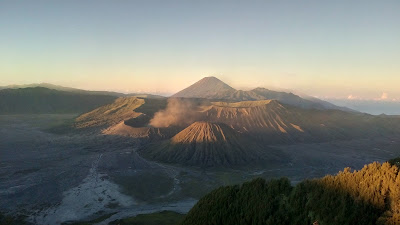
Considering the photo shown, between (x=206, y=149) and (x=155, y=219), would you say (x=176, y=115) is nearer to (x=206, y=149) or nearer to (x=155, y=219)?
(x=206, y=149)

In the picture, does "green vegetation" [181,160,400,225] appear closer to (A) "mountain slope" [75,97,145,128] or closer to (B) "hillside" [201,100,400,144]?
(B) "hillside" [201,100,400,144]

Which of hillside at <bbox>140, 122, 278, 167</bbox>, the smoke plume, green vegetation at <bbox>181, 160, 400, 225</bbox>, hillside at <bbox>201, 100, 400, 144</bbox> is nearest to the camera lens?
green vegetation at <bbox>181, 160, 400, 225</bbox>

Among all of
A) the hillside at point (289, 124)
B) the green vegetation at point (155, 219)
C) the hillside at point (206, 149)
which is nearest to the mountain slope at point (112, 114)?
the hillside at point (289, 124)

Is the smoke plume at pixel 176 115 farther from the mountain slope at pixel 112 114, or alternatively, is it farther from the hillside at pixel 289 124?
the mountain slope at pixel 112 114

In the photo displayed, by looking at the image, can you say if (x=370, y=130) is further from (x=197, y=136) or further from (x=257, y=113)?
(x=197, y=136)

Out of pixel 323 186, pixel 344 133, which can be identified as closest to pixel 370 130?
pixel 344 133

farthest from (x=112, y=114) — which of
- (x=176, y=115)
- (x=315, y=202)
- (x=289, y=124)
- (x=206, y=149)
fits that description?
(x=315, y=202)

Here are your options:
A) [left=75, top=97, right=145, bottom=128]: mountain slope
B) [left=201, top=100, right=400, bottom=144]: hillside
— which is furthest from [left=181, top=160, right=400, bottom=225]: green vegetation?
[left=75, top=97, right=145, bottom=128]: mountain slope
